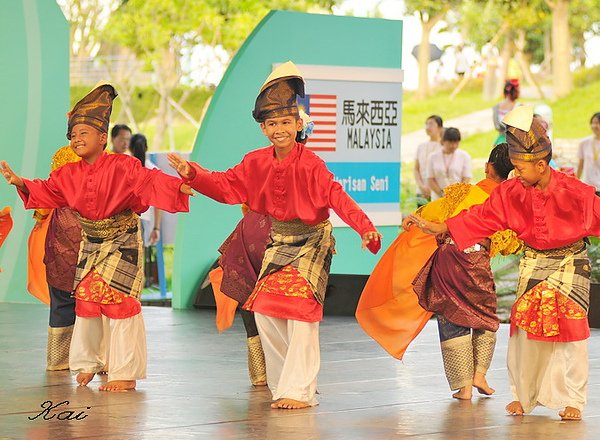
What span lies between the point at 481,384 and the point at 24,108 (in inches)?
202

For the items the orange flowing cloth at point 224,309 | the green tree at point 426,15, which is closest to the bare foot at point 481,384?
the orange flowing cloth at point 224,309

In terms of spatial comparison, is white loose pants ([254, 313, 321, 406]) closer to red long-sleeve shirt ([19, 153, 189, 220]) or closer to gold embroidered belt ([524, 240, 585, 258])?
red long-sleeve shirt ([19, 153, 189, 220])

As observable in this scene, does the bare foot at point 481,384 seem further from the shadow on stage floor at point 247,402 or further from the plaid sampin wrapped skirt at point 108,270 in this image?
the plaid sampin wrapped skirt at point 108,270

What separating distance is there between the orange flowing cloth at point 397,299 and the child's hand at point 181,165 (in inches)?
55.0

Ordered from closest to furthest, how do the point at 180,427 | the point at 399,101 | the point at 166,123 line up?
the point at 180,427
the point at 399,101
the point at 166,123

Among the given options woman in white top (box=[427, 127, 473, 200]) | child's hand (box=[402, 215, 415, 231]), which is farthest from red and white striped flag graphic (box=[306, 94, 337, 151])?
child's hand (box=[402, 215, 415, 231])

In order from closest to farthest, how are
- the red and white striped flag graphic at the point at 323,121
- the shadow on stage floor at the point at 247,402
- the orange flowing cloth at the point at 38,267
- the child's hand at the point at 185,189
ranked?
the shadow on stage floor at the point at 247,402 < the child's hand at the point at 185,189 < the orange flowing cloth at the point at 38,267 < the red and white striped flag graphic at the point at 323,121

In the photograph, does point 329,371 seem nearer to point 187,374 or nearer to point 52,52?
point 187,374

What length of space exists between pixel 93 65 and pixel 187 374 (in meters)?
18.3

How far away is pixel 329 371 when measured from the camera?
23.7 feet

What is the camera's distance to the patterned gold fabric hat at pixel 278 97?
6.04m

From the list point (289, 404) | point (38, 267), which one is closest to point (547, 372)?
point (289, 404)

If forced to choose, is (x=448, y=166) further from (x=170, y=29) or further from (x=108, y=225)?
(x=170, y=29)

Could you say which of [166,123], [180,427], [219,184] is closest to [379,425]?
[180,427]
